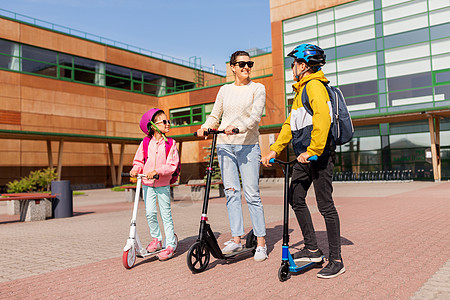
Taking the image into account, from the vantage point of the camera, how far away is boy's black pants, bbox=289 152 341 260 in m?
3.70

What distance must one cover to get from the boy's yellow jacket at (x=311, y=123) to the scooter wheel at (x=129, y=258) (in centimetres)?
184

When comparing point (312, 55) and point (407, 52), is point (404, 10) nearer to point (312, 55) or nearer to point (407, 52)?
point (407, 52)

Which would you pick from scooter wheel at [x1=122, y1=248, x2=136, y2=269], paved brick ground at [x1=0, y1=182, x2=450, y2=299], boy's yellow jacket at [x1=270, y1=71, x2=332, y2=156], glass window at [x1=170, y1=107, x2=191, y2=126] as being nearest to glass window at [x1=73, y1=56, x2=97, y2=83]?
glass window at [x1=170, y1=107, x2=191, y2=126]

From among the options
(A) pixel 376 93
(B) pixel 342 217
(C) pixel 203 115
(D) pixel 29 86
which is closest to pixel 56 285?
(B) pixel 342 217

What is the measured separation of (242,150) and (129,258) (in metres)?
1.67

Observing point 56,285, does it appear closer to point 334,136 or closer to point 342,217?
point 334,136

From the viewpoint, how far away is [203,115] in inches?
1433

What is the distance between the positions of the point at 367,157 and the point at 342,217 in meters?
21.1

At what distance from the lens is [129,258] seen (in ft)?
13.6

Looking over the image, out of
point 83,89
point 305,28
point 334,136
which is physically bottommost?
point 334,136

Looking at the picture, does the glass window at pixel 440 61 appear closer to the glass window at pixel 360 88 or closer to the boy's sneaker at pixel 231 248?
the glass window at pixel 360 88

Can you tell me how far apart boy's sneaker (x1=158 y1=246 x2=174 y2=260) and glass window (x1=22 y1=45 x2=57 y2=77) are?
2816cm

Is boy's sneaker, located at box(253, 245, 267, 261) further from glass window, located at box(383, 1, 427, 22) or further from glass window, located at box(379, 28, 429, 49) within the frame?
glass window, located at box(383, 1, 427, 22)

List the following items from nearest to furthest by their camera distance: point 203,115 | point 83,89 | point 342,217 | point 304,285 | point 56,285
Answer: point 304,285
point 56,285
point 342,217
point 83,89
point 203,115
